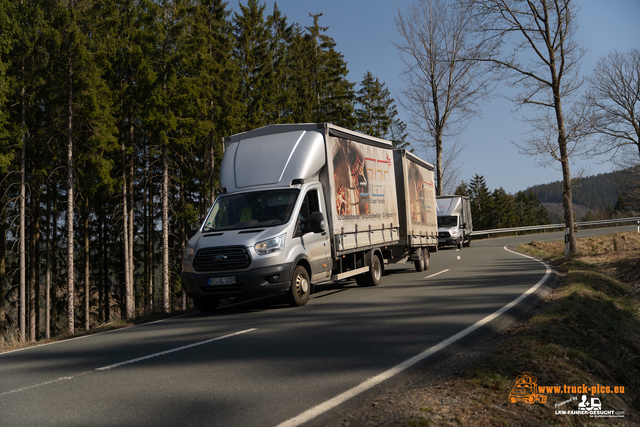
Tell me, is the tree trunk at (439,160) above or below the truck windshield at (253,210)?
above

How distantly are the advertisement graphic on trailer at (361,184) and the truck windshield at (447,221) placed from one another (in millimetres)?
18427

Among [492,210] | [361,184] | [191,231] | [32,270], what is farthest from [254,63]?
[492,210]

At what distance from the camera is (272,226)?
32.1 ft

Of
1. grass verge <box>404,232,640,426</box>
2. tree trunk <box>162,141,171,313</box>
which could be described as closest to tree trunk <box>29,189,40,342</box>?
tree trunk <box>162,141,171,313</box>

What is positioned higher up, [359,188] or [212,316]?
[359,188]

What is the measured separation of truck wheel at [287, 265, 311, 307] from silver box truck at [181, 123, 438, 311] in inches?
0.8

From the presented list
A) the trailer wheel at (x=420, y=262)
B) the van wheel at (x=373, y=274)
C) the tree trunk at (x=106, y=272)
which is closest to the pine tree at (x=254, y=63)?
the tree trunk at (x=106, y=272)

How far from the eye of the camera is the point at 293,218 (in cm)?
995

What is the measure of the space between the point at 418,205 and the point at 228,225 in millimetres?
8661

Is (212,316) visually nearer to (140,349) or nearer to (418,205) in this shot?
(140,349)

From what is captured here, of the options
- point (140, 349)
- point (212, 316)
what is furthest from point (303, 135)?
point (140, 349)

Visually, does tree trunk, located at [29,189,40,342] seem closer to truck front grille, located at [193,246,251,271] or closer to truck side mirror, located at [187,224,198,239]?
truck side mirror, located at [187,224,198,239]

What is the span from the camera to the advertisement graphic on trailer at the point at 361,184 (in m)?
11.7

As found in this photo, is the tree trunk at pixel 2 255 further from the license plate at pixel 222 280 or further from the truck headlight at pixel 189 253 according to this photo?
the license plate at pixel 222 280
